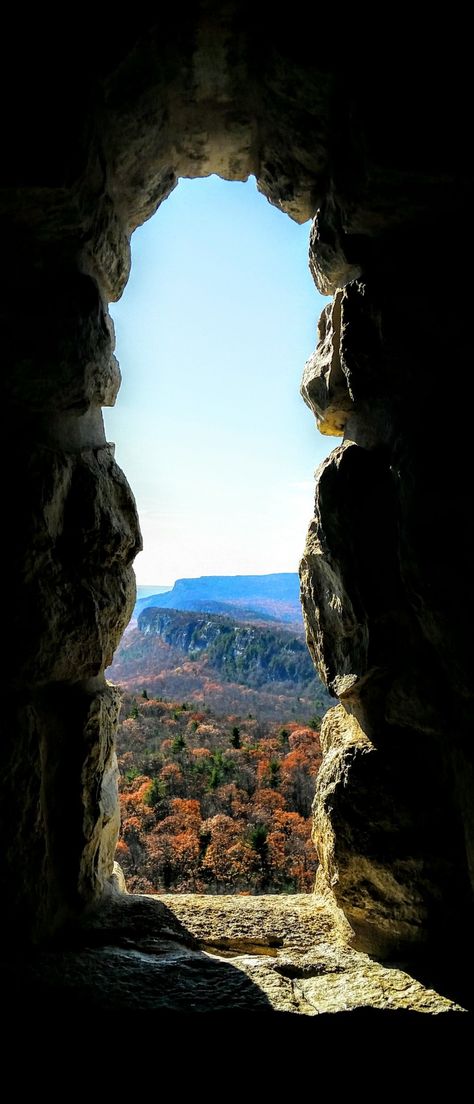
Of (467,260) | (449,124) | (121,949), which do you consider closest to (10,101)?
(449,124)

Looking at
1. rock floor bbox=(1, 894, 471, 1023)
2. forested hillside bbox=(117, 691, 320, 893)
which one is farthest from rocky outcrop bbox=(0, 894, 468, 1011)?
forested hillside bbox=(117, 691, 320, 893)

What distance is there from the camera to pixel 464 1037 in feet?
5.74

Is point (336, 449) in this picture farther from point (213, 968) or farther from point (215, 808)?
point (215, 808)

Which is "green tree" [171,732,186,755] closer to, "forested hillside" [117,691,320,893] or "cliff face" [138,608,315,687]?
"forested hillside" [117,691,320,893]

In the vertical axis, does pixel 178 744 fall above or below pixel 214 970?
above

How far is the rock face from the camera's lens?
210 cm

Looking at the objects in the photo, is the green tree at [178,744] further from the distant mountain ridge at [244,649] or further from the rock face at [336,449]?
the distant mountain ridge at [244,649]

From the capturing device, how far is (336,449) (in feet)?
8.77

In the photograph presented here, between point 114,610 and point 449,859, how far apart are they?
6.07 feet

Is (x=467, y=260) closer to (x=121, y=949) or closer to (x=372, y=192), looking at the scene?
(x=372, y=192)

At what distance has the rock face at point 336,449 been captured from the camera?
2096 mm

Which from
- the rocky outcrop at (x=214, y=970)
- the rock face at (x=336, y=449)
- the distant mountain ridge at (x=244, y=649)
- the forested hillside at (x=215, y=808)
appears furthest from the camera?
the distant mountain ridge at (x=244, y=649)

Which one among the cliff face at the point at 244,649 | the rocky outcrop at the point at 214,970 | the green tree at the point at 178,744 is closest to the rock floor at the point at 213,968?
the rocky outcrop at the point at 214,970

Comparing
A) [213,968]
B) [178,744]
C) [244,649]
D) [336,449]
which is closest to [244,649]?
[244,649]
